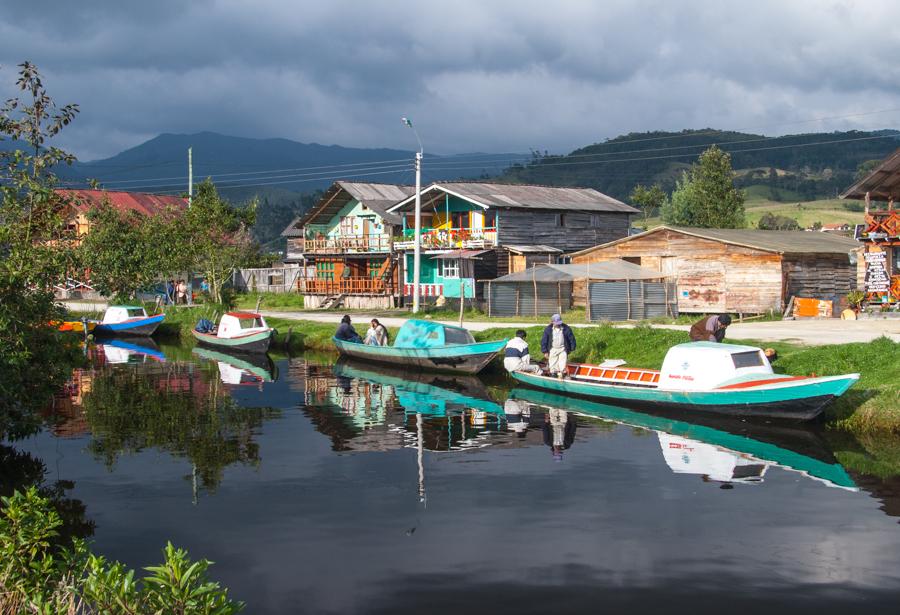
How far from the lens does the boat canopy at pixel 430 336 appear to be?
1401 inches

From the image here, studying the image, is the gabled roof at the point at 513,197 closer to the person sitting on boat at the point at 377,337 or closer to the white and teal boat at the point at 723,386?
the person sitting on boat at the point at 377,337

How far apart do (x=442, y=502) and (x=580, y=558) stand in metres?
3.86

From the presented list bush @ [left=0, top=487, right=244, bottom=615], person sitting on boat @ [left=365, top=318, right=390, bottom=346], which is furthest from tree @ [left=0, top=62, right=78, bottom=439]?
person sitting on boat @ [left=365, top=318, right=390, bottom=346]

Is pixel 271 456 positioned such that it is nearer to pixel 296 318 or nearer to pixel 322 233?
pixel 296 318

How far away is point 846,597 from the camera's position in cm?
1264

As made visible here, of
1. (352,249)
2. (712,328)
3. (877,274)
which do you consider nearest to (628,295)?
(877,274)

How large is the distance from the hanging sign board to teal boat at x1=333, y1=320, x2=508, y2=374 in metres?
A: 19.8

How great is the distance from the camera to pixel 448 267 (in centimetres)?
6238

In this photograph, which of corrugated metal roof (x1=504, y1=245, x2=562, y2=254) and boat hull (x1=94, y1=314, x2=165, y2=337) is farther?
corrugated metal roof (x1=504, y1=245, x2=562, y2=254)

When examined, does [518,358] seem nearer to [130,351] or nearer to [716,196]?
[130,351]

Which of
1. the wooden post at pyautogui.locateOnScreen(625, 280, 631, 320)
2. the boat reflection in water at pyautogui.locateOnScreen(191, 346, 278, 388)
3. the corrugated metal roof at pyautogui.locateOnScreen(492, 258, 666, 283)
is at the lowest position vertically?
the boat reflection in water at pyautogui.locateOnScreen(191, 346, 278, 388)

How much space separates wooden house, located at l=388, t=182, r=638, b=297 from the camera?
60.1m

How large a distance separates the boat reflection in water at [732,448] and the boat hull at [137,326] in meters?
31.8

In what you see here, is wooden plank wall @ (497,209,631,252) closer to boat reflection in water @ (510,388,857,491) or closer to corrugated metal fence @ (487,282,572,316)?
corrugated metal fence @ (487,282,572,316)
